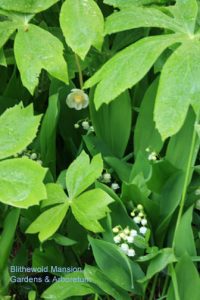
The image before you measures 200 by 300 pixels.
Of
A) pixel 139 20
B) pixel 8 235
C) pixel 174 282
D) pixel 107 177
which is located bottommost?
pixel 174 282

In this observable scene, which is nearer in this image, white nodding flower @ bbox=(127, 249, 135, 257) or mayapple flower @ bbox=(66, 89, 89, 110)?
white nodding flower @ bbox=(127, 249, 135, 257)

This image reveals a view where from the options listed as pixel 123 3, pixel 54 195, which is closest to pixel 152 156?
pixel 54 195

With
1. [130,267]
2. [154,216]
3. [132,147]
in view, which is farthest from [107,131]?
[130,267]

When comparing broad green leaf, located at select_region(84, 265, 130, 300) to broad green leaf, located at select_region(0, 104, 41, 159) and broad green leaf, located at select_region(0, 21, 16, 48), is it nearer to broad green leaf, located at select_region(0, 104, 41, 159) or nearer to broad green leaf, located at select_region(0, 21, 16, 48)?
broad green leaf, located at select_region(0, 104, 41, 159)

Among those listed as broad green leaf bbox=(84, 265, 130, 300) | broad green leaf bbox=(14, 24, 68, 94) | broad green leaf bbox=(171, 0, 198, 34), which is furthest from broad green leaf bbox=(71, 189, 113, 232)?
broad green leaf bbox=(171, 0, 198, 34)

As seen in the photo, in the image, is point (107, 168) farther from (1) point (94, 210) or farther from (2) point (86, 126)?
(1) point (94, 210)

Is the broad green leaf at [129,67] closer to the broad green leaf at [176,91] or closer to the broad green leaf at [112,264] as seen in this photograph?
the broad green leaf at [176,91]

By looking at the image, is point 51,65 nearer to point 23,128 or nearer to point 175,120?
point 23,128
